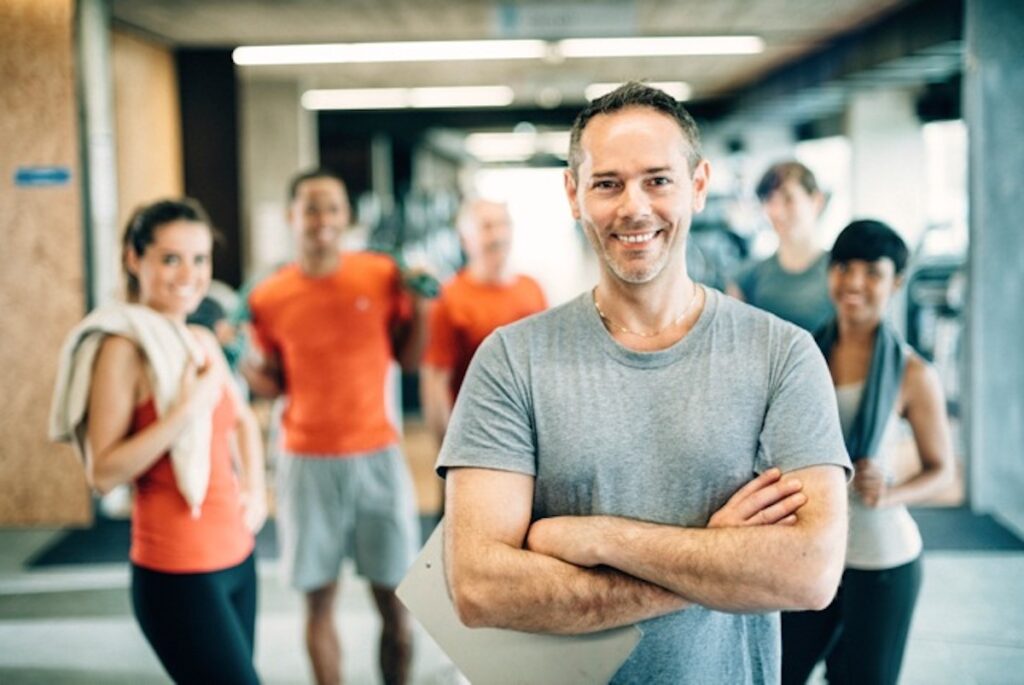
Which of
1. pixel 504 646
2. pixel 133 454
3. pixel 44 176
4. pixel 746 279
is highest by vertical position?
pixel 44 176

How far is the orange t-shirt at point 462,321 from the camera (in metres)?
3.24

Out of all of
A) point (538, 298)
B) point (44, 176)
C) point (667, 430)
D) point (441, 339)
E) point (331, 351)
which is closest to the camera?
point (667, 430)

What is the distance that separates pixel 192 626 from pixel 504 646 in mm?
845

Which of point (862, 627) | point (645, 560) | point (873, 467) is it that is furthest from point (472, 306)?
point (645, 560)

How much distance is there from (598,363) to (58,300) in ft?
12.4

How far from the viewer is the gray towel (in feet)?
6.57

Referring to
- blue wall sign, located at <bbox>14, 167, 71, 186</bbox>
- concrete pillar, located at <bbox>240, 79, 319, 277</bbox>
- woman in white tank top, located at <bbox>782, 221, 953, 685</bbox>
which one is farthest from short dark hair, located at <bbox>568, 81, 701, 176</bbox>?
concrete pillar, located at <bbox>240, 79, 319, 277</bbox>

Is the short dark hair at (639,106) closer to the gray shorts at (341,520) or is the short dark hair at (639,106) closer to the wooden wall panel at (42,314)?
the gray shorts at (341,520)

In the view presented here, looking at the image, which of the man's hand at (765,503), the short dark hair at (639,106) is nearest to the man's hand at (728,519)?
the man's hand at (765,503)

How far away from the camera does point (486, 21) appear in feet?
19.0

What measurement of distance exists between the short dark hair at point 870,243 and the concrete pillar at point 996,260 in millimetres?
948

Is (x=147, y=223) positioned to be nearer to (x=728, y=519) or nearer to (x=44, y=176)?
(x=728, y=519)

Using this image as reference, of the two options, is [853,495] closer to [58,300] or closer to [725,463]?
[725,463]

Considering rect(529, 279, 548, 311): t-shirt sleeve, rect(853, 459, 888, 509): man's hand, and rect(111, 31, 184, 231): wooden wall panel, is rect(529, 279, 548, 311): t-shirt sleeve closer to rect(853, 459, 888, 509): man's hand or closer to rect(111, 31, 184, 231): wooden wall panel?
rect(853, 459, 888, 509): man's hand
